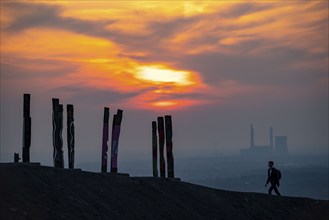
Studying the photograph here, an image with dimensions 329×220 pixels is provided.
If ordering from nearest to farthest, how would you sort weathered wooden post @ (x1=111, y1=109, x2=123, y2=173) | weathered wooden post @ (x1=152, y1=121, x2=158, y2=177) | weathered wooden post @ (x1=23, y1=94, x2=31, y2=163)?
weathered wooden post @ (x1=23, y1=94, x2=31, y2=163)
weathered wooden post @ (x1=111, y1=109, x2=123, y2=173)
weathered wooden post @ (x1=152, y1=121, x2=158, y2=177)

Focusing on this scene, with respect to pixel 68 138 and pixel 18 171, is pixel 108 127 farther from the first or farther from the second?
pixel 18 171

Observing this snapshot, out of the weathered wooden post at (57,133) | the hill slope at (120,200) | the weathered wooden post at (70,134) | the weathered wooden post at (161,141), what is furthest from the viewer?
the weathered wooden post at (161,141)

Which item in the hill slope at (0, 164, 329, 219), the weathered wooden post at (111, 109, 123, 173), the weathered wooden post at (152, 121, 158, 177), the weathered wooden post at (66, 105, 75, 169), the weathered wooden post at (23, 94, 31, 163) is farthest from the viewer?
the weathered wooden post at (152, 121, 158, 177)

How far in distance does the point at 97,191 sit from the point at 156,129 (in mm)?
9661

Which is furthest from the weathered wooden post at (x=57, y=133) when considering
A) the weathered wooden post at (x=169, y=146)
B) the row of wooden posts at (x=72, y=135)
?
the weathered wooden post at (x=169, y=146)

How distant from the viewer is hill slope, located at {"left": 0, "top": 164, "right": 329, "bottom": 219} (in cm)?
2052

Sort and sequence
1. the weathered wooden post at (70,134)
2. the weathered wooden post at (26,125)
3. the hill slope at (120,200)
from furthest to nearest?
the weathered wooden post at (70,134), the weathered wooden post at (26,125), the hill slope at (120,200)

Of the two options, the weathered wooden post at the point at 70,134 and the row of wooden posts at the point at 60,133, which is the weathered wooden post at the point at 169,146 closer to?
the row of wooden posts at the point at 60,133

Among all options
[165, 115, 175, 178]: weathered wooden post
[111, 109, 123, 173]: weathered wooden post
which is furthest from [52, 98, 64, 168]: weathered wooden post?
[165, 115, 175, 178]: weathered wooden post

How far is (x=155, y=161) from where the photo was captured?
111ft

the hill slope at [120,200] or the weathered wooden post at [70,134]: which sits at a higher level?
the weathered wooden post at [70,134]

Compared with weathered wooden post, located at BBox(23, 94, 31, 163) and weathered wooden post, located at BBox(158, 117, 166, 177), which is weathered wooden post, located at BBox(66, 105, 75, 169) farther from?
weathered wooden post, located at BBox(158, 117, 166, 177)

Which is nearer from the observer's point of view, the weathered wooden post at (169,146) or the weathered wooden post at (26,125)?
the weathered wooden post at (26,125)

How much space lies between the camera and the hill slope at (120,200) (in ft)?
67.3
